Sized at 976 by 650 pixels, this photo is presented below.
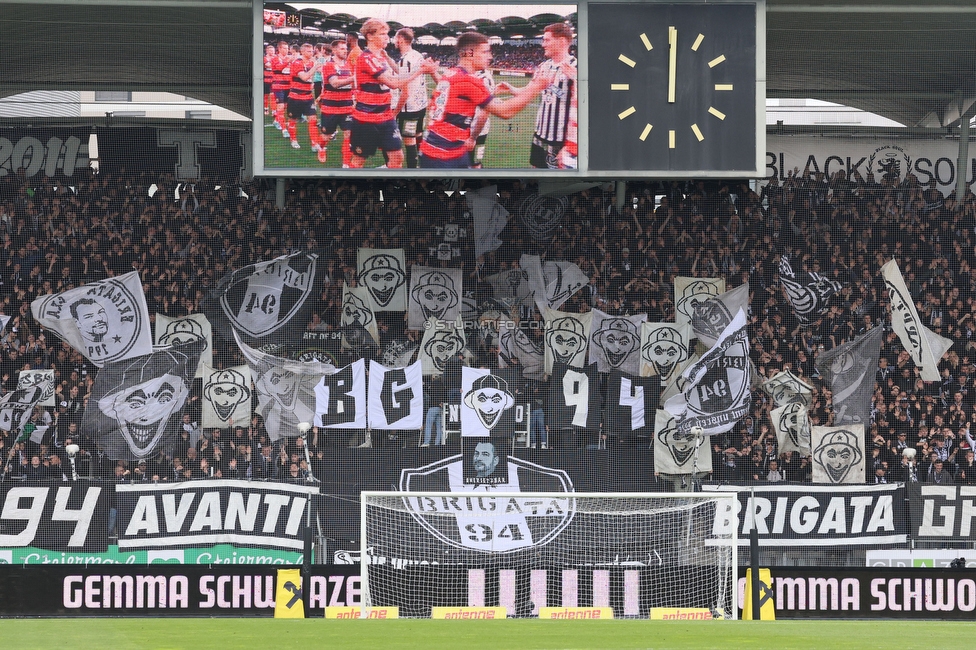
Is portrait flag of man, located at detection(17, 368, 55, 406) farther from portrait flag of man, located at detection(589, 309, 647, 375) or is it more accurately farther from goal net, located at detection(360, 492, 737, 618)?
portrait flag of man, located at detection(589, 309, 647, 375)

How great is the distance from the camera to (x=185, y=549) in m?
16.1

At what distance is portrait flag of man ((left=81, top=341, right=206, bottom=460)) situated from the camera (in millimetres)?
16953

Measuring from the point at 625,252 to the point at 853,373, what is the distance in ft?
11.6

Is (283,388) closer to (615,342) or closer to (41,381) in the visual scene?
(41,381)

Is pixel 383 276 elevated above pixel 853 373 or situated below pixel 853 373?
above

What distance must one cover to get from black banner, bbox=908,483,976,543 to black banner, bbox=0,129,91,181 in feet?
39.1

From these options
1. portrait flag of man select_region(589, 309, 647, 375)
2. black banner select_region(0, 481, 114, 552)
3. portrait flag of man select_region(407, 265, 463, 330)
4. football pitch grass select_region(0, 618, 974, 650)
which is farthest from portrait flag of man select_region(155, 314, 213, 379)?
football pitch grass select_region(0, 618, 974, 650)

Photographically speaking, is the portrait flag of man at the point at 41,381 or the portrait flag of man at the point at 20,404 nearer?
the portrait flag of man at the point at 20,404

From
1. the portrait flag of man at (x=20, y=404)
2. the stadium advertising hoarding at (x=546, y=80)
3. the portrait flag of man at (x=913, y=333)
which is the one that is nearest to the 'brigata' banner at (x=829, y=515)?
the portrait flag of man at (x=913, y=333)

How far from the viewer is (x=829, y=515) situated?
52.9 feet

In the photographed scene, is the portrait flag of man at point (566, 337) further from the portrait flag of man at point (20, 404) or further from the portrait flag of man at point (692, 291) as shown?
the portrait flag of man at point (20, 404)

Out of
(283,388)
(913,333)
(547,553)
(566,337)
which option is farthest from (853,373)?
(283,388)

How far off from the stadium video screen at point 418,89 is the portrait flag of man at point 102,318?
12.5 ft

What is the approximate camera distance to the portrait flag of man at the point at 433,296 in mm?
17906
